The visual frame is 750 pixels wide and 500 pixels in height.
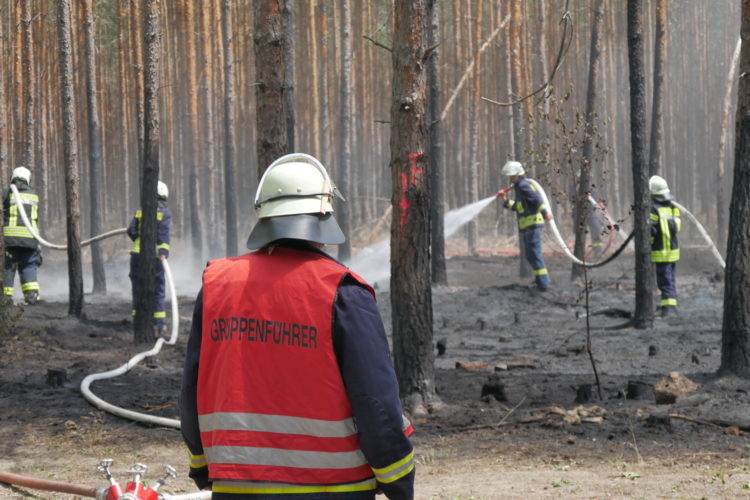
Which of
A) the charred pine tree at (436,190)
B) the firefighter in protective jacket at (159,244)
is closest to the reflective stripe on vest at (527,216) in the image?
the charred pine tree at (436,190)

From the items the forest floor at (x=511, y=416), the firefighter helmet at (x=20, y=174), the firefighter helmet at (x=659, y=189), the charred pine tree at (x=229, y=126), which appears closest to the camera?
the forest floor at (x=511, y=416)

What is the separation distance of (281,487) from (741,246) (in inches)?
223

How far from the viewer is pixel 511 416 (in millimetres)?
6973

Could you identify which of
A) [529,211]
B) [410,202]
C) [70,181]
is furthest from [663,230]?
[70,181]

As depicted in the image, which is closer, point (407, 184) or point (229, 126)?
point (407, 184)

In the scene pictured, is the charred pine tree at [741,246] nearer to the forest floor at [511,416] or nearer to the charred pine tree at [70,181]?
the forest floor at [511,416]

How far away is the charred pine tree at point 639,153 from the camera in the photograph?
1040 centimetres

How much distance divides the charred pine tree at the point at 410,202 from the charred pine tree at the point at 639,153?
425 centimetres

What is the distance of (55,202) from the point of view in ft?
129

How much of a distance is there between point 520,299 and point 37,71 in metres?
20.2

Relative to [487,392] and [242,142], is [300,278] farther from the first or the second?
[242,142]

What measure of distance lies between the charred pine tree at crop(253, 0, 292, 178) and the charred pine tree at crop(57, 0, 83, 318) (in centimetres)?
660

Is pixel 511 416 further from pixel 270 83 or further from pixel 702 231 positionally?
pixel 702 231

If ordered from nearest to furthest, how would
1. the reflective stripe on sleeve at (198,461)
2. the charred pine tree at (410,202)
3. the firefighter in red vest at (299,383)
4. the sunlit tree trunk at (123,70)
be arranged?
the firefighter in red vest at (299,383)
the reflective stripe on sleeve at (198,461)
the charred pine tree at (410,202)
the sunlit tree trunk at (123,70)
